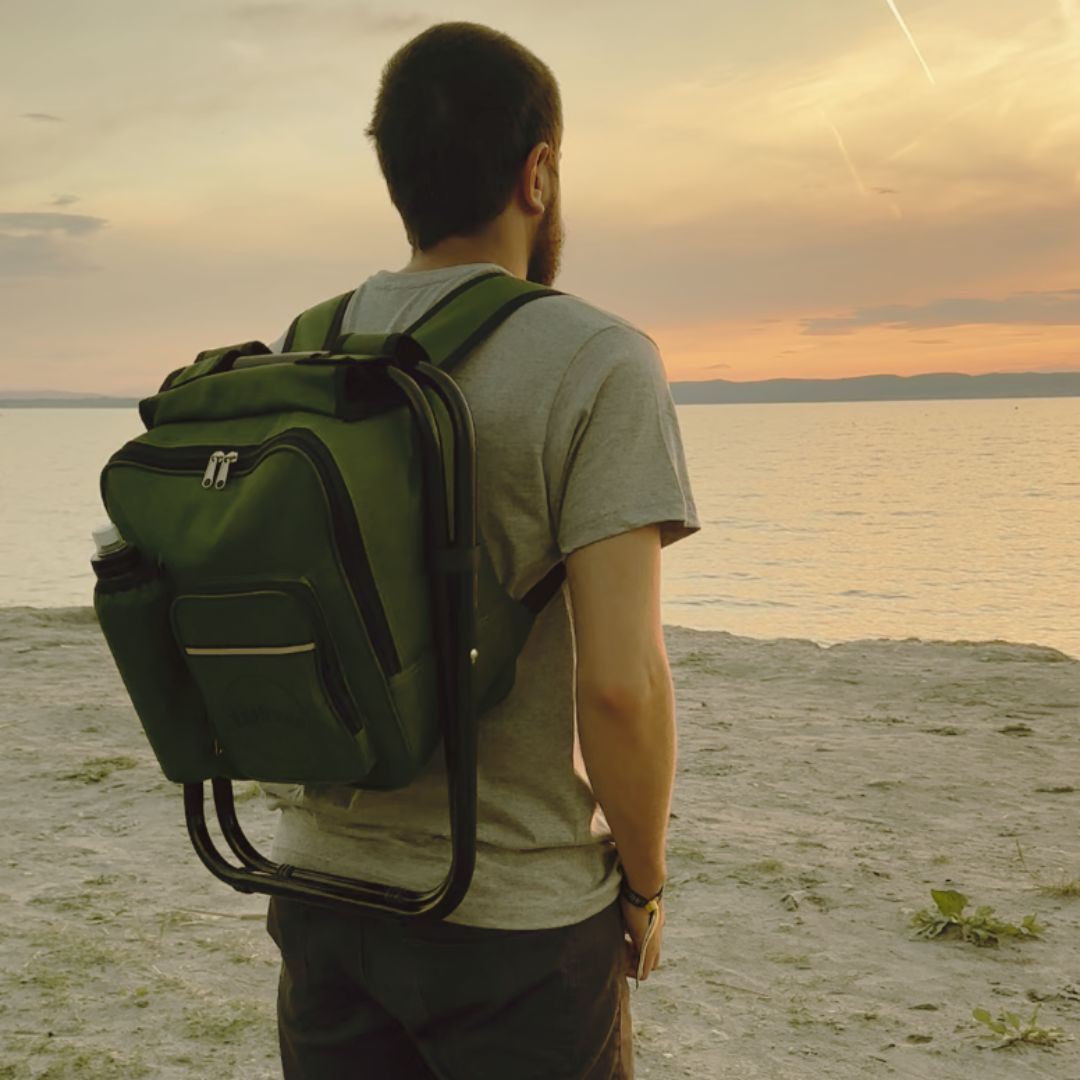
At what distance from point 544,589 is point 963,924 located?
3.62 meters

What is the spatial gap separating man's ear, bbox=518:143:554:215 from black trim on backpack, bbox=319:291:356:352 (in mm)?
326

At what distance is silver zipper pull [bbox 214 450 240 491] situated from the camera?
1.60m

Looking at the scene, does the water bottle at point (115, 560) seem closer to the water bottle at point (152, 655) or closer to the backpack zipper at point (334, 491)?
the water bottle at point (152, 655)

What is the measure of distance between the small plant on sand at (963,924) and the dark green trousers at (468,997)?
3.23 metres

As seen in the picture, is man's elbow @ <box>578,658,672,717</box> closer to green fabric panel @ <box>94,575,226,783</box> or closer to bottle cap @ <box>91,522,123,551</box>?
green fabric panel @ <box>94,575,226,783</box>

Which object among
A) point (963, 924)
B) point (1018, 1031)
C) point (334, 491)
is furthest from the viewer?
point (963, 924)

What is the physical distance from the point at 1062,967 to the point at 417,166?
3.91m

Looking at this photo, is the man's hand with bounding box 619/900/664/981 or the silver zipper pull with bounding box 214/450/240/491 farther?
the man's hand with bounding box 619/900/664/981

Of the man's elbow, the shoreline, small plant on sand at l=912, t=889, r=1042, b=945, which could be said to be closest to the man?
the man's elbow

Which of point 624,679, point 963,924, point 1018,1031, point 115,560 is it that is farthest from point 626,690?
point 963,924

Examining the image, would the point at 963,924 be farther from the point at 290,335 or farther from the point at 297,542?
the point at 297,542

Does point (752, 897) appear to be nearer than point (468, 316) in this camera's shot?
No

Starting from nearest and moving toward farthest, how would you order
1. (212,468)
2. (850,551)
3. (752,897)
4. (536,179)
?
(212,468) → (536,179) → (752,897) → (850,551)

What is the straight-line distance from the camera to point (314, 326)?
77.1 inches
